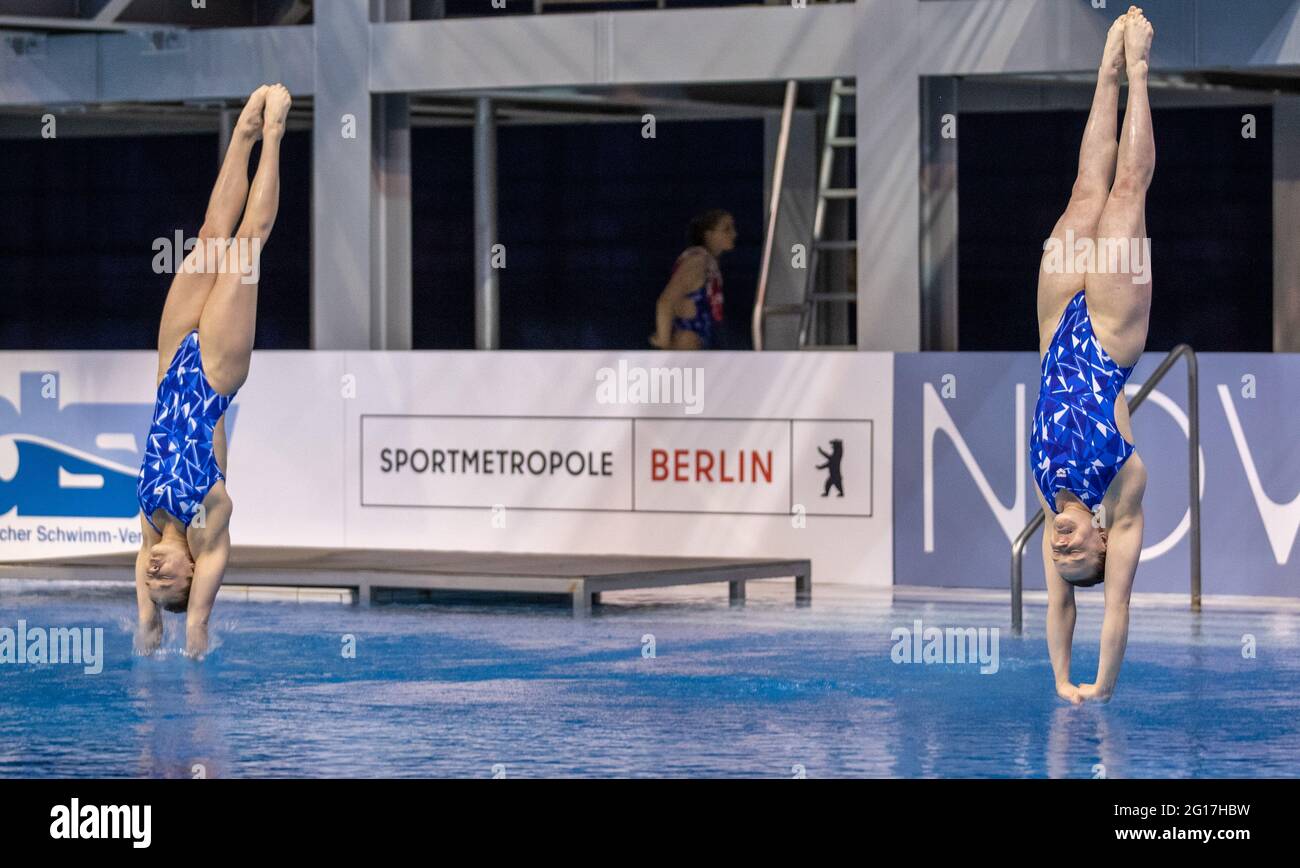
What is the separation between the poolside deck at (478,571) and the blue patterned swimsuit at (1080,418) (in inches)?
141

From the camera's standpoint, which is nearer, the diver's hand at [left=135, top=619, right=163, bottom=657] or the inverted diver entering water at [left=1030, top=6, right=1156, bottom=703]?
the inverted diver entering water at [left=1030, top=6, right=1156, bottom=703]

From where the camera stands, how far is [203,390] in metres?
9.58

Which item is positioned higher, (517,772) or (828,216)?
(828,216)

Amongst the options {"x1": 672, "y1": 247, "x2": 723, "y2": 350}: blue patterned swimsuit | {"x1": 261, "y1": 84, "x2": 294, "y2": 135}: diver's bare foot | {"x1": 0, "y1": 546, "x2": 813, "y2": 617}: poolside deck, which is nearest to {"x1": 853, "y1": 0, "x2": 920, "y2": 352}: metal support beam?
{"x1": 672, "y1": 247, "x2": 723, "y2": 350}: blue patterned swimsuit

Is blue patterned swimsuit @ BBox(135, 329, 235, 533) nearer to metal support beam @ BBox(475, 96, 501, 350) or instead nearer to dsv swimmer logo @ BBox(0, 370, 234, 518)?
dsv swimmer logo @ BBox(0, 370, 234, 518)

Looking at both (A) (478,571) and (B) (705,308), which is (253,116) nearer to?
(A) (478,571)

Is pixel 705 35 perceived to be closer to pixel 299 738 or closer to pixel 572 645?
pixel 572 645

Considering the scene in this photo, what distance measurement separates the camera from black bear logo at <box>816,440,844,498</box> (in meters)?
12.8

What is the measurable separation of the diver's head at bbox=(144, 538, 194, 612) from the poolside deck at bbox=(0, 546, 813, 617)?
7.57 ft

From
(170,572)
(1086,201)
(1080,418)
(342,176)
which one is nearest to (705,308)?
(342,176)

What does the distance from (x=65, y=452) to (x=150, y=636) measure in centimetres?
437
